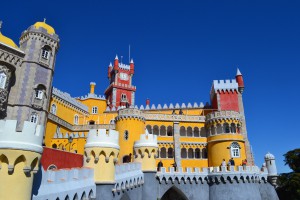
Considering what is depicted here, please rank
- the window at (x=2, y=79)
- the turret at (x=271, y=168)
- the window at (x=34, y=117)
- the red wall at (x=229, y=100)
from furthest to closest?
the red wall at (x=229, y=100) → the turret at (x=271, y=168) → the window at (x=34, y=117) → the window at (x=2, y=79)

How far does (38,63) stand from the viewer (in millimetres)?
30359

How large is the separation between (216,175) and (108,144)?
20394 mm

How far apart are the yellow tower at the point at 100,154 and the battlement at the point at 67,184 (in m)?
0.42

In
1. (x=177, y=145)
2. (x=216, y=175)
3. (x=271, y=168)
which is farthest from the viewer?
(x=177, y=145)

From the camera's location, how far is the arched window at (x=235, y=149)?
3619 centimetres

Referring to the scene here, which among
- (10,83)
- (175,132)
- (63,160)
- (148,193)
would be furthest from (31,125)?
(175,132)

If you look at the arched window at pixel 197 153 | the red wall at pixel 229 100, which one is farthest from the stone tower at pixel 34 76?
the red wall at pixel 229 100

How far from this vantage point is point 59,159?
2212 cm

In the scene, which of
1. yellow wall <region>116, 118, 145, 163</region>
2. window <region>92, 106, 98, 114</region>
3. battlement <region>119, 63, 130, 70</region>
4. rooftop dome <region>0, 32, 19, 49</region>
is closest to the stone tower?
rooftop dome <region>0, 32, 19, 49</region>

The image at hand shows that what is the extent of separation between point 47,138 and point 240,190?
25891 millimetres

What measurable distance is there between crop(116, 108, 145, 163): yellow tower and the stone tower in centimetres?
1006

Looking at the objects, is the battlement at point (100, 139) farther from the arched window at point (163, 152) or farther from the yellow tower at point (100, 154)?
the arched window at point (163, 152)

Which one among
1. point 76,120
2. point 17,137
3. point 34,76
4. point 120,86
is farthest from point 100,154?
point 120,86

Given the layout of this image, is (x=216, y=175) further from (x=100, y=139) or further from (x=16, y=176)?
(x=16, y=176)
